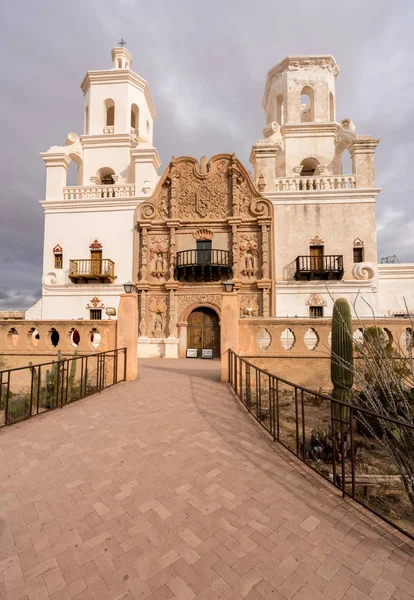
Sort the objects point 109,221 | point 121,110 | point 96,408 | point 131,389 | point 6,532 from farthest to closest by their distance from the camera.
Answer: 1. point 121,110
2. point 109,221
3. point 131,389
4. point 96,408
5. point 6,532

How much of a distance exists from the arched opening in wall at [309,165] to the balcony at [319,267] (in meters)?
7.38

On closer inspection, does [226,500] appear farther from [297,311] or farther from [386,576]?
[297,311]

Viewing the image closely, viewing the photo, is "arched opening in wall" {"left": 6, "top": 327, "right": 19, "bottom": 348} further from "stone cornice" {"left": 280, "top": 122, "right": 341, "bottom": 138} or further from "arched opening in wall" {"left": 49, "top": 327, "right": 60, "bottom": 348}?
"stone cornice" {"left": 280, "top": 122, "right": 341, "bottom": 138}

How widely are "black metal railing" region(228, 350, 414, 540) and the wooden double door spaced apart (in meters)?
8.75

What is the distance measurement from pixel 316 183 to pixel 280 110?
767cm

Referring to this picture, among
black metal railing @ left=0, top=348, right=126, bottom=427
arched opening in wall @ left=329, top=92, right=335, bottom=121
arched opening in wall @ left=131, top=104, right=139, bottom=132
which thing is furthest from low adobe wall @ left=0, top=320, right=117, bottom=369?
arched opening in wall @ left=329, top=92, right=335, bottom=121

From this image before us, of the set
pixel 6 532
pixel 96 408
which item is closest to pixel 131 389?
pixel 96 408

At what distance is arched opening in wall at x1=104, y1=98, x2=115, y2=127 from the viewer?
21062mm

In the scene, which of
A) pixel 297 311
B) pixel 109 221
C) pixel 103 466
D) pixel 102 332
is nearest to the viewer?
pixel 103 466

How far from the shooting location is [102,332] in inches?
357

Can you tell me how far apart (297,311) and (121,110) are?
62.1ft

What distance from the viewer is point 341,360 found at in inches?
203

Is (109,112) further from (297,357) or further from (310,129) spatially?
(297,357)

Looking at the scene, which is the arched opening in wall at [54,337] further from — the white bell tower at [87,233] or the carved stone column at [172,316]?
the carved stone column at [172,316]
